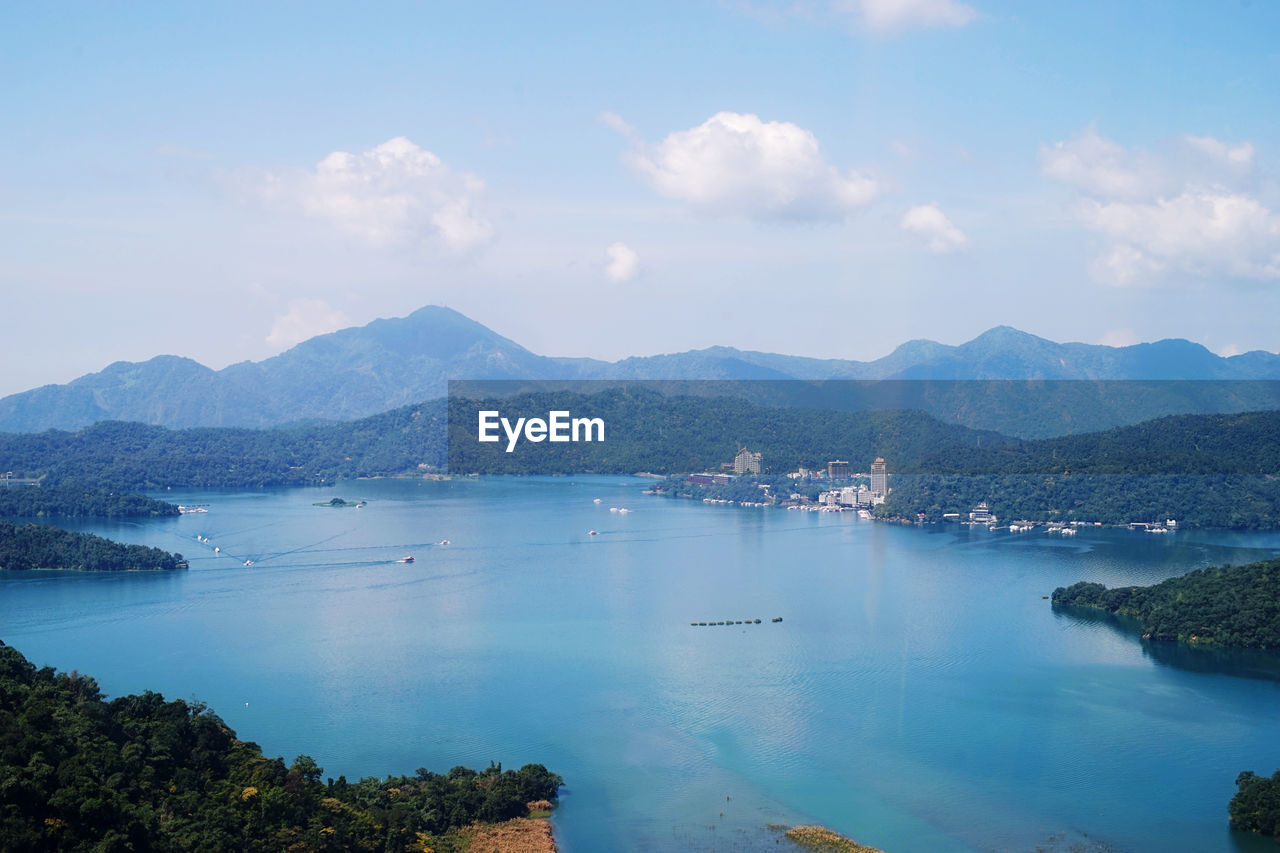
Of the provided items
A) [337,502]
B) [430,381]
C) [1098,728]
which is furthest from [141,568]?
[430,381]

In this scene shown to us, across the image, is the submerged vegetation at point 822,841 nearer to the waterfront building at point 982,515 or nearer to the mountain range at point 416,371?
the waterfront building at point 982,515

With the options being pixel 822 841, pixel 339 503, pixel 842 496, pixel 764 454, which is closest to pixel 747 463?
pixel 764 454

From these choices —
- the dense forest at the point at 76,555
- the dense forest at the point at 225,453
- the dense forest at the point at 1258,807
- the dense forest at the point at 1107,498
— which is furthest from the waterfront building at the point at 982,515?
the dense forest at the point at 225,453

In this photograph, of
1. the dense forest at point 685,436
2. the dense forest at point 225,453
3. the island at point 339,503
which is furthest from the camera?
the dense forest at point 685,436

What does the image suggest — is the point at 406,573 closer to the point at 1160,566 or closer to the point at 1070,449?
the point at 1160,566

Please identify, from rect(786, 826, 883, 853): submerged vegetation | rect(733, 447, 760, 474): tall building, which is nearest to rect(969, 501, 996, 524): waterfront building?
rect(733, 447, 760, 474): tall building

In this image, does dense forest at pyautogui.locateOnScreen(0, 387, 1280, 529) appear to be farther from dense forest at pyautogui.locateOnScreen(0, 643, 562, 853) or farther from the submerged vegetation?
dense forest at pyautogui.locateOnScreen(0, 643, 562, 853)
